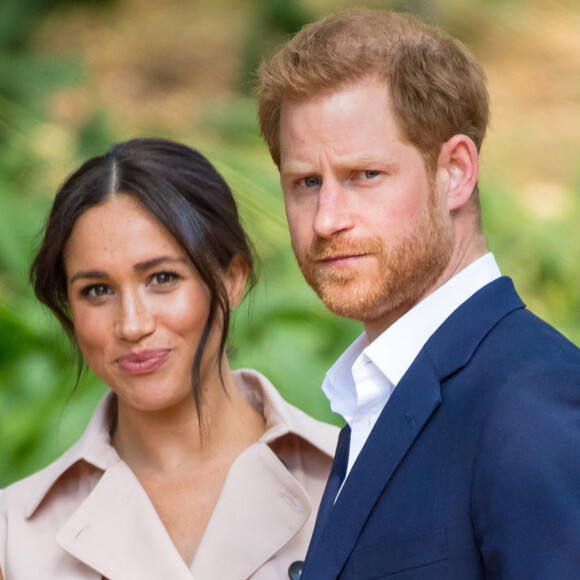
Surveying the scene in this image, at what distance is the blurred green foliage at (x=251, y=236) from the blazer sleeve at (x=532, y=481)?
176 cm

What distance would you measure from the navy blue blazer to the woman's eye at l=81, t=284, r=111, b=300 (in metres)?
0.91

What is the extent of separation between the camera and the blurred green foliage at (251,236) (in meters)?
3.38

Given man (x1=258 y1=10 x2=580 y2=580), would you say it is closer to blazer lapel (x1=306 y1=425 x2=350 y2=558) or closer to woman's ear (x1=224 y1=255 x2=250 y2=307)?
blazer lapel (x1=306 y1=425 x2=350 y2=558)

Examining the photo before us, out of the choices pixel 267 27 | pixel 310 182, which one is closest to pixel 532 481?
pixel 310 182

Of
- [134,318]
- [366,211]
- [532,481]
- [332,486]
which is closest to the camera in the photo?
[532,481]

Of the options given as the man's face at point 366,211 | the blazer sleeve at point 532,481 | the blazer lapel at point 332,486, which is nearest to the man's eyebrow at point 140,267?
the blazer lapel at point 332,486

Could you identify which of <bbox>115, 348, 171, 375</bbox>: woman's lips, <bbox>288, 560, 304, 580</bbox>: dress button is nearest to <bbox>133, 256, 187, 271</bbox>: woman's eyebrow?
<bbox>115, 348, 171, 375</bbox>: woman's lips

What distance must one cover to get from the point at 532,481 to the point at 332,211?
0.51 m

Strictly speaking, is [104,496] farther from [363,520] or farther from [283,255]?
[283,255]

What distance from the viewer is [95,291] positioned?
2.26 meters

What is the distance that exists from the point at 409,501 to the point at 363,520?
0.08m

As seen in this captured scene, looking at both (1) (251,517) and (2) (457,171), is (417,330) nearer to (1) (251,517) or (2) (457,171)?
(2) (457,171)

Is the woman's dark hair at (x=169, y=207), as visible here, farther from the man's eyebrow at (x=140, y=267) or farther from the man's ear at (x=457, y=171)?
the man's ear at (x=457, y=171)

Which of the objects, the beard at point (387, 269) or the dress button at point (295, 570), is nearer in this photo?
the beard at point (387, 269)
